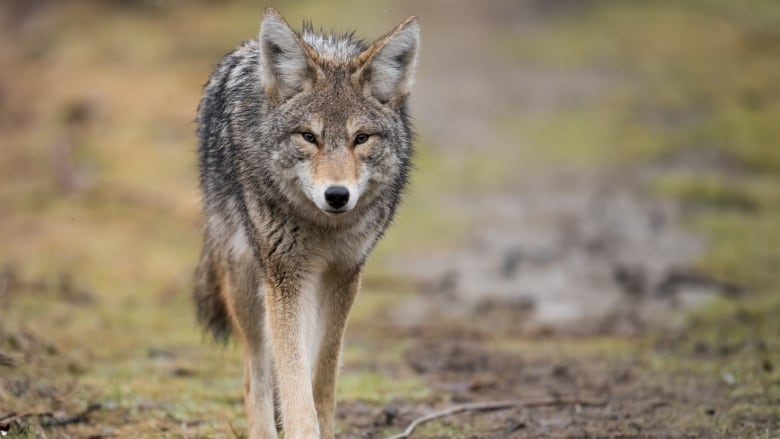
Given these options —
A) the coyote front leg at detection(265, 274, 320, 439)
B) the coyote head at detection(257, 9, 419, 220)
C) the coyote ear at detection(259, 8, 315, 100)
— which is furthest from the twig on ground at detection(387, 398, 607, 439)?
the coyote ear at detection(259, 8, 315, 100)

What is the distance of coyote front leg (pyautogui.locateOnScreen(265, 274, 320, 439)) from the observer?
19.5 ft

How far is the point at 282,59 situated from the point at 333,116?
503 mm

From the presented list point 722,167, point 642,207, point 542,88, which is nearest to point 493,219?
point 642,207

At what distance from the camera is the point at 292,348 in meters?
6.12

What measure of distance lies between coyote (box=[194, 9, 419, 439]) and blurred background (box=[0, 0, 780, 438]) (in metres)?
1.17

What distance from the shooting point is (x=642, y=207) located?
15680 mm

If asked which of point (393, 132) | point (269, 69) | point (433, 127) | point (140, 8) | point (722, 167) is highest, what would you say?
point (140, 8)

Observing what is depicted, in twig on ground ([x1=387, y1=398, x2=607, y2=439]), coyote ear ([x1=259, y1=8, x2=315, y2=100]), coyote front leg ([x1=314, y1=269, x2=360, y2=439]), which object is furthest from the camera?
twig on ground ([x1=387, y1=398, x2=607, y2=439])

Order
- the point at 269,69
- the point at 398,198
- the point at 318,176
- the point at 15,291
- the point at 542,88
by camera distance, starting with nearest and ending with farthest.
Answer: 1. the point at 318,176
2. the point at 269,69
3. the point at 398,198
4. the point at 15,291
5. the point at 542,88

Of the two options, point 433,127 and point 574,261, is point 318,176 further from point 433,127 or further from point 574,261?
point 433,127

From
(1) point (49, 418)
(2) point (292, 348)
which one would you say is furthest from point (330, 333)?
(1) point (49, 418)

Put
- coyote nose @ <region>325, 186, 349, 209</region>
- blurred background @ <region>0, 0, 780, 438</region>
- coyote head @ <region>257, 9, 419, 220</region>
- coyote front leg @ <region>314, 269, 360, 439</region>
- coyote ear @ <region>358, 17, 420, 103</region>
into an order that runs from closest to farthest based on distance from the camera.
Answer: coyote nose @ <region>325, 186, 349, 209</region>
coyote head @ <region>257, 9, 419, 220</region>
coyote ear @ <region>358, 17, 420, 103</region>
coyote front leg @ <region>314, 269, 360, 439</region>
blurred background @ <region>0, 0, 780, 438</region>

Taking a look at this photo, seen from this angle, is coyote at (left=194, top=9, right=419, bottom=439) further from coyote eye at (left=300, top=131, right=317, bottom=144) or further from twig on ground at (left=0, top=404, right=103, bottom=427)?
twig on ground at (left=0, top=404, right=103, bottom=427)

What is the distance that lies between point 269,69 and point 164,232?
9.09 metres
